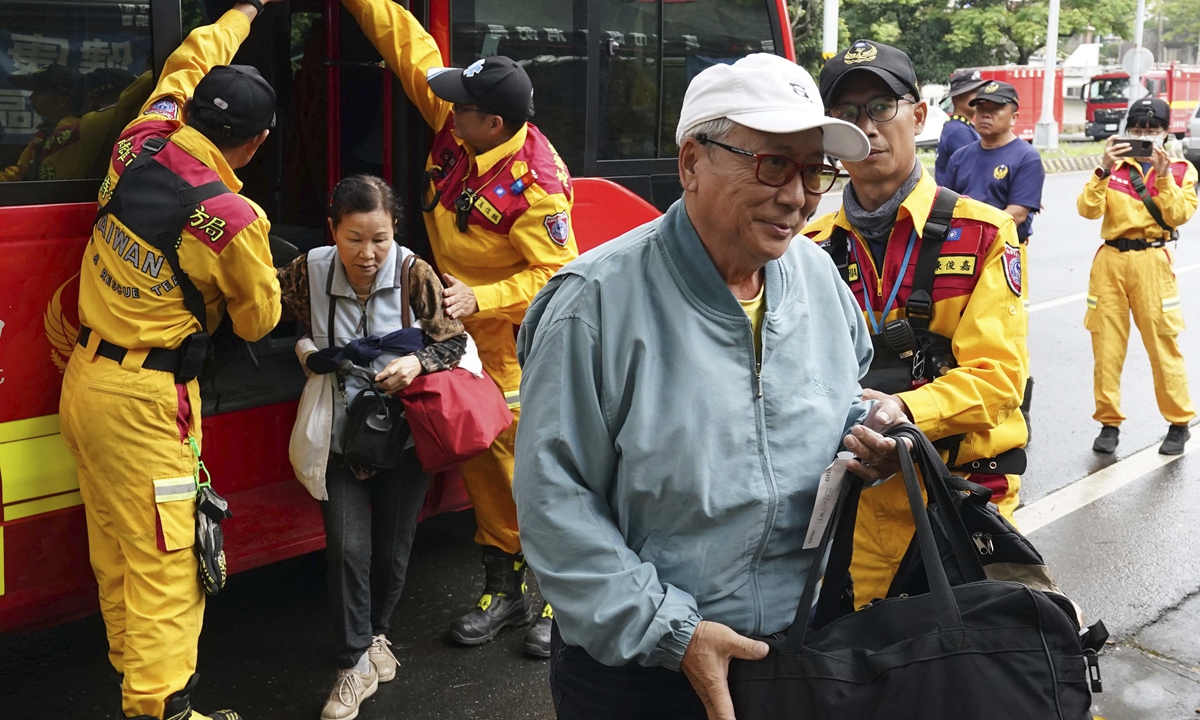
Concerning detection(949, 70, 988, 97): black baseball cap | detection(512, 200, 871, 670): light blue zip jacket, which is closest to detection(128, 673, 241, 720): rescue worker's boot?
detection(512, 200, 871, 670): light blue zip jacket

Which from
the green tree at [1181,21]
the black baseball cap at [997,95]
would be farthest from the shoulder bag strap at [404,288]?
the green tree at [1181,21]

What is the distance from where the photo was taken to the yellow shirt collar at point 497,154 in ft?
13.0

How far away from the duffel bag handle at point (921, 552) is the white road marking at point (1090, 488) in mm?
3573

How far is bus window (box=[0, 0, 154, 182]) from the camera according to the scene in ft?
10.4

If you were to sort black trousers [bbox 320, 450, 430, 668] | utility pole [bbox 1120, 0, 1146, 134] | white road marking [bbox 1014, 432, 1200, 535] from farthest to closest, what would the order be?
utility pole [bbox 1120, 0, 1146, 134]
white road marking [bbox 1014, 432, 1200, 535]
black trousers [bbox 320, 450, 430, 668]

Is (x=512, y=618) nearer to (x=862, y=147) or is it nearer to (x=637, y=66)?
(x=637, y=66)

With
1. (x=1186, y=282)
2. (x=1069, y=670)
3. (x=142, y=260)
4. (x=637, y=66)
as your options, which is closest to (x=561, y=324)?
(x=1069, y=670)

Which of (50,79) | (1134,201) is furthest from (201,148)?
(1134,201)

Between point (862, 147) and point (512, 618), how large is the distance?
9.28 feet

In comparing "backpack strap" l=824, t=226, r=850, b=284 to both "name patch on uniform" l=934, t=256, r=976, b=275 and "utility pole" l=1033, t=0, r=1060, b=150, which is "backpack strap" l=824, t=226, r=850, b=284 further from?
"utility pole" l=1033, t=0, r=1060, b=150

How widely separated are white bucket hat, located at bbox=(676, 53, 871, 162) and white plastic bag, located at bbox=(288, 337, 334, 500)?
6.56ft

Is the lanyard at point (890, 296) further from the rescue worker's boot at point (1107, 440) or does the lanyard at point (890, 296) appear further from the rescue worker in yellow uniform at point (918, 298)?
the rescue worker's boot at point (1107, 440)

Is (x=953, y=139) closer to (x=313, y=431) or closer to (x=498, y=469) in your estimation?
(x=498, y=469)

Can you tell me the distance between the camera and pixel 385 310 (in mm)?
3664
